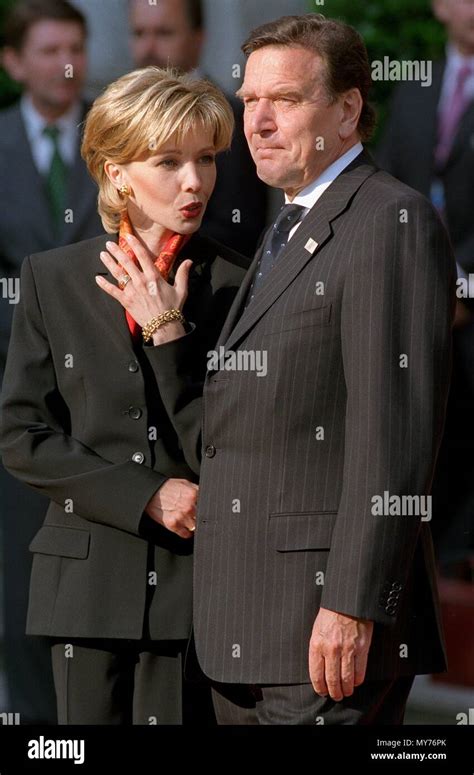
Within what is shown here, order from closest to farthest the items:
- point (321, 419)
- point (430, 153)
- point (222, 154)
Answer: point (321, 419) < point (222, 154) < point (430, 153)

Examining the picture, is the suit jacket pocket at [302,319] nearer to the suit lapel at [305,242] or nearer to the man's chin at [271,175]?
the suit lapel at [305,242]

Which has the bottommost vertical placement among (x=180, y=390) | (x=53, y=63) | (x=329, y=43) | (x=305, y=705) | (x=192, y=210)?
(x=305, y=705)

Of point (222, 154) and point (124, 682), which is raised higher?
point (222, 154)

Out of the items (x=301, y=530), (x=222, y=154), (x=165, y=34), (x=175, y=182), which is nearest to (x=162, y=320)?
(x=175, y=182)

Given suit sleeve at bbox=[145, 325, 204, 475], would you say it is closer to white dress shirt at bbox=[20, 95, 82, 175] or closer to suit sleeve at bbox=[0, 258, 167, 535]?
suit sleeve at bbox=[0, 258, 167, 535]

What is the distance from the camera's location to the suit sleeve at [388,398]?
2.66 m

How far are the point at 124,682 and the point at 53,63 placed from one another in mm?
2230

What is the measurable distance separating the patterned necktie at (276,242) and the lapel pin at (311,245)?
113 millimetres

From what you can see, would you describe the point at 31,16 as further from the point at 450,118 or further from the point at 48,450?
the point at 48,450

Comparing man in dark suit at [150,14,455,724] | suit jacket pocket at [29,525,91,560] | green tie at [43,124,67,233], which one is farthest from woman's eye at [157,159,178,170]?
green tie at [43,124,67,233]

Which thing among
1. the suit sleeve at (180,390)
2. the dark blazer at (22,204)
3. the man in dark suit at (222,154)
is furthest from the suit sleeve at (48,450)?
the dark blazer at (22,204)

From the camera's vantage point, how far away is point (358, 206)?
283cm

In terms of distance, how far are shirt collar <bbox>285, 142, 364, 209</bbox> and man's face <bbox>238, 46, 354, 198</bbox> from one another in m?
0.01

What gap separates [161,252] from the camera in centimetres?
315
